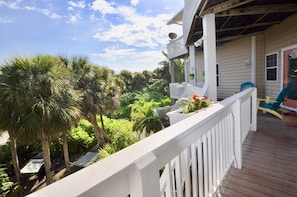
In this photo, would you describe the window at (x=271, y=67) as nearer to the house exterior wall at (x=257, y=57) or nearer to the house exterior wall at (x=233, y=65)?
the house exterior wall at (x=257, y=57)

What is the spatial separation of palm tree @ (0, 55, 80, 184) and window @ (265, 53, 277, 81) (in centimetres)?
769

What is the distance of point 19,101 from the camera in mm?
6152

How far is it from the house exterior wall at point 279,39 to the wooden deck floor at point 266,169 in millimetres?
3039

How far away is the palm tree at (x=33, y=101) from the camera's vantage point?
624 cm

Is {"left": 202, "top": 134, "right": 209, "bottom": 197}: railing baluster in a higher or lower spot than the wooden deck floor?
higher

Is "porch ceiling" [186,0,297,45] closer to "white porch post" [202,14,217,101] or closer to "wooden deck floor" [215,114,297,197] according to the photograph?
"white porch post" [202,14,217,101]

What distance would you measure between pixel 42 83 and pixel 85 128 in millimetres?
7970

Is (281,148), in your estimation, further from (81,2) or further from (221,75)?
(81,2)

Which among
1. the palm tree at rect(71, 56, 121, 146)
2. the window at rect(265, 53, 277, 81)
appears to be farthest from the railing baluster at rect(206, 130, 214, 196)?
the palm tree at rect(71, 56, 121, 146)

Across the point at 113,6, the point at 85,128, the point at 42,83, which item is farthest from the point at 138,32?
the point at 42,83

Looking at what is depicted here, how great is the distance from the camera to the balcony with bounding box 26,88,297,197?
2.30 feet

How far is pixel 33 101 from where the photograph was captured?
6414mm

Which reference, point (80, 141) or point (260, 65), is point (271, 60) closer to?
point (260, 65)

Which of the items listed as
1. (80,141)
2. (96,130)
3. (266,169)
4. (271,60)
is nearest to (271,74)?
(271,60)
